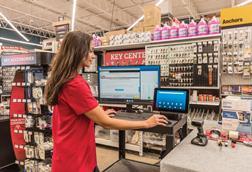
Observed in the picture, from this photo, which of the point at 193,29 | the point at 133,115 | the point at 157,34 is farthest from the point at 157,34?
the point at 133,115

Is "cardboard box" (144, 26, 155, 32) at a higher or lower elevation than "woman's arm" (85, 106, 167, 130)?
higher

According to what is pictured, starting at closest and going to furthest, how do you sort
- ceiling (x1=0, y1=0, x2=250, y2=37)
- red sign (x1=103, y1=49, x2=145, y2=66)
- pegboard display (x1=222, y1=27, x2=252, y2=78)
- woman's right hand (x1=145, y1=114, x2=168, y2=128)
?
woman's right hand (x1=145, y1=114, x2=168, y2=128) → pegboard display (x1=222, y1=27, x2=252, y2=78) → red sign (x1=103, y1=49, x2=145, y2=66) → ceiling (x1=0, y1=0, x2=250, y2=37)

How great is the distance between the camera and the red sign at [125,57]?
13.3 feet

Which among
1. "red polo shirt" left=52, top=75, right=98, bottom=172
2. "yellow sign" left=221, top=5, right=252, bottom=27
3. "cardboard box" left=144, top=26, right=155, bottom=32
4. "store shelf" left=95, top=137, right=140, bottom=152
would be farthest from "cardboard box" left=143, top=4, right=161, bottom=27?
"red polo shirt" left=52, top=75, right=98, bottom=172

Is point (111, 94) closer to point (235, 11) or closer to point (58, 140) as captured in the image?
point (58, 140)

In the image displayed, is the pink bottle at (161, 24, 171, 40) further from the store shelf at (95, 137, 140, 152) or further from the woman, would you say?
the woman

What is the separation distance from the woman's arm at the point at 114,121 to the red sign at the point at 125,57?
258cm

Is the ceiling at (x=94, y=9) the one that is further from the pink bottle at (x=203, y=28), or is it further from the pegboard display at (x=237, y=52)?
the pegboard display at (x=237, y=52)

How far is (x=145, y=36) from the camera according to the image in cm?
370

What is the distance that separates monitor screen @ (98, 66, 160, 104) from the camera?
1959mm

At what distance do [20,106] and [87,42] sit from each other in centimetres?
221

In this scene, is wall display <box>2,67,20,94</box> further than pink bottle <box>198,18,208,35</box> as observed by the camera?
Yes

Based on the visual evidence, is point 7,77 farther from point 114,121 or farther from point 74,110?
point 114,121

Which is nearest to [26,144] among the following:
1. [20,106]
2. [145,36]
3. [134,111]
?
[20,106]
